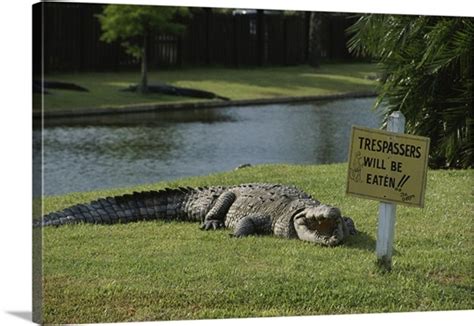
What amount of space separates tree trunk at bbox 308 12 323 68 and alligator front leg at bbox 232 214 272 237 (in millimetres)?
1209

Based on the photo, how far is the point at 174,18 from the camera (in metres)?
7.33

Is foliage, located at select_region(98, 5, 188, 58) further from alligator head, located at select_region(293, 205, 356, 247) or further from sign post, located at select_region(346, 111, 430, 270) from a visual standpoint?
alligator head, located at select_region(293, 205, 356, 247)

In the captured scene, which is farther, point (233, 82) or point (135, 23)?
point (233, 82)

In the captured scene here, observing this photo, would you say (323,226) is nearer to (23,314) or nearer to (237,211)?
(237,211)

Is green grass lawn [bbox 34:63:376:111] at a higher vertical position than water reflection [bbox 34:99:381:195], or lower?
higher

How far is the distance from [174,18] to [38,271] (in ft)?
6.41

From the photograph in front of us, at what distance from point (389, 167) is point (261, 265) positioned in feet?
3.48

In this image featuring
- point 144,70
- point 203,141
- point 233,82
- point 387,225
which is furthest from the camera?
point 233,82

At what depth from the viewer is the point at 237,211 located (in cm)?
813

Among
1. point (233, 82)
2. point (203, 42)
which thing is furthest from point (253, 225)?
point (203, 42)

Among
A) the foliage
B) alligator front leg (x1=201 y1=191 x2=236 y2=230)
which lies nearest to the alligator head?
alligator front leg (x1=201 y1=191 x2=236 y2=230)

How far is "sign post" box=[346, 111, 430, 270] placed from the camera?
7.16 m

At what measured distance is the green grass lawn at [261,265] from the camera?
6.72m

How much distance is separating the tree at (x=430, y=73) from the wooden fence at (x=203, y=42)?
0.34 metres
